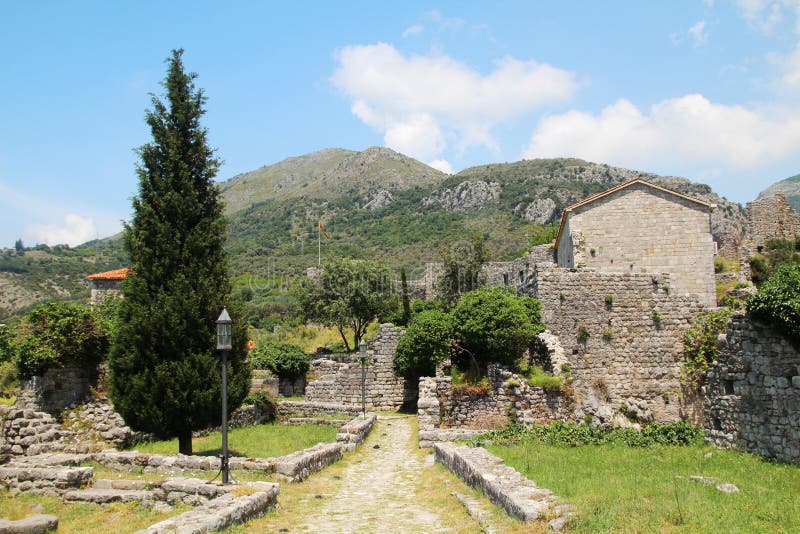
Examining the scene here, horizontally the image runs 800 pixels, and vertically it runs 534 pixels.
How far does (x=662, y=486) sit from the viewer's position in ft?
25.6

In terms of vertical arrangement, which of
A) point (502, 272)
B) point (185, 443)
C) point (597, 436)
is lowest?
point (185, 443)

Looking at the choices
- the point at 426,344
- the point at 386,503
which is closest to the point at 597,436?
the point at 386,503

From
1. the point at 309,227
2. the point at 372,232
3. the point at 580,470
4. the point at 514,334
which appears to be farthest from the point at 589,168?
the point at 580,470

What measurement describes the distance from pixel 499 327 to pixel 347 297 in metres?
21.0

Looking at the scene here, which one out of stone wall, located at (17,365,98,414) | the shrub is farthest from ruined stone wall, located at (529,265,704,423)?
stone wall, located at (17,365,98,414)

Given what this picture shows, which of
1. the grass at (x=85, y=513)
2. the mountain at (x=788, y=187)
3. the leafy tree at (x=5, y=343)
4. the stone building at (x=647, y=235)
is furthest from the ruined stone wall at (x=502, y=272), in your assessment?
the mountain at (x=788, y=187)

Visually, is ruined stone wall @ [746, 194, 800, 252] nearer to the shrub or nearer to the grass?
the shrub

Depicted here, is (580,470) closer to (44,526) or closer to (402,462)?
(402,462)

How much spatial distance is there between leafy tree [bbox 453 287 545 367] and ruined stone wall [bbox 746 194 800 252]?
56.1ft

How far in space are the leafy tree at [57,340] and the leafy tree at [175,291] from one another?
17.0 ft

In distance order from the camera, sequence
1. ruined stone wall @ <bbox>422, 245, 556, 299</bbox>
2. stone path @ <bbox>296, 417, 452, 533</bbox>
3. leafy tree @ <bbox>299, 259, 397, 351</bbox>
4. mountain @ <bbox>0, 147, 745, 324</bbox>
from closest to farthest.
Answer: stone path @ <bbox>296, 417, 452, 533</bbox> → ruined stone wall @ <bbox>422, 245, 556, 299</bbox> → leafy tree @ <bbox>299, 259, 397, 351</bbox> → mountain @ <bbox>0, 147, 745, 324</bbox>

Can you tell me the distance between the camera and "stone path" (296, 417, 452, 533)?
8273 mm

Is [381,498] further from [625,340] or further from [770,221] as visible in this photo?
[770,221]

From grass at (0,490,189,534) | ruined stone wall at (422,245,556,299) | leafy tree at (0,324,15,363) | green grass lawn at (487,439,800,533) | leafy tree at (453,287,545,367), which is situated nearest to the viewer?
green grass lawn at (487,439,800,533)
